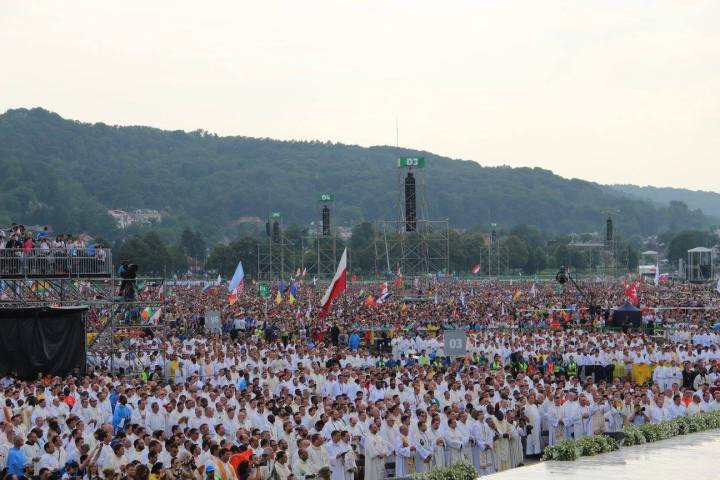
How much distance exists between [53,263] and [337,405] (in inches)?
503

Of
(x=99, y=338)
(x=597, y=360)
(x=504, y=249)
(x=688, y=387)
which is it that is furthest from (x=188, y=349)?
(x=504, y=249)

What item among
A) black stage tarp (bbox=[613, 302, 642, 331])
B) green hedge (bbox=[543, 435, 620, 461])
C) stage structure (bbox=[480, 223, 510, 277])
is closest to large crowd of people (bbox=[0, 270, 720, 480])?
green hedge (bbox=[543, 435, 620, 461])

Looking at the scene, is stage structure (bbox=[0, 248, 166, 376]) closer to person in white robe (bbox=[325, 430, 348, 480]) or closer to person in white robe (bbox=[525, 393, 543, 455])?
person in white robe (bbox=[525, 393, 543, 455])

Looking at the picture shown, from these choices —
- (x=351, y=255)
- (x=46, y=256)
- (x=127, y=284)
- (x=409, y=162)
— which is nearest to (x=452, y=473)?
(x=46, y=256)

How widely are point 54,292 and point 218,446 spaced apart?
19.5 m

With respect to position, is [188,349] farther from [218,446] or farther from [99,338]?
[218,446]

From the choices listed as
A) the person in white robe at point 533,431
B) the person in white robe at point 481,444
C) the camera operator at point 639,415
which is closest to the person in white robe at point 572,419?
the person in white robe at point 533,431

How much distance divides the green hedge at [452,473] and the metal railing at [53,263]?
52.2 ft

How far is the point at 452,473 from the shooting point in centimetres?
1745

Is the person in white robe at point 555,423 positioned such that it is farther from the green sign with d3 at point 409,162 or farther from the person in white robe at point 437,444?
the green sign with d3 at point 409,162

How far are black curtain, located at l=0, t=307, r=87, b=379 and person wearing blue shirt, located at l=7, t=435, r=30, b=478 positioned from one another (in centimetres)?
1302

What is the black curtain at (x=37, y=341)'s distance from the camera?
95.1 feet

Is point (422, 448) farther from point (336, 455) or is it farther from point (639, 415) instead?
point (639, 415)

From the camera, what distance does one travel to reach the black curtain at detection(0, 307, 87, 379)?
29.0 meters
